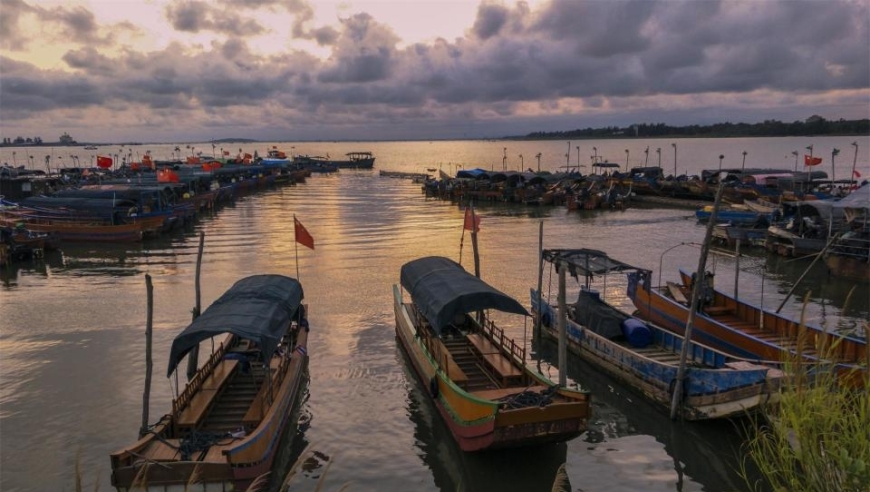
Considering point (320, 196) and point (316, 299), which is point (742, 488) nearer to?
point (316, 299)

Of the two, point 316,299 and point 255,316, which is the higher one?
point 255,316

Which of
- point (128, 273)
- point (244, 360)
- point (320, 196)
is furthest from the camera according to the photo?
point (320, 196)

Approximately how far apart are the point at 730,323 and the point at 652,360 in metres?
5.04

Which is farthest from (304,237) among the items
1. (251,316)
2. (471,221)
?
(251,316)

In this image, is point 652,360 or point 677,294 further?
point 677,294

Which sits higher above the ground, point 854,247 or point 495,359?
point 854,247

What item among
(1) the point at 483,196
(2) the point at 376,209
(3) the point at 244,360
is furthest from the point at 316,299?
(1) the point at 483,196

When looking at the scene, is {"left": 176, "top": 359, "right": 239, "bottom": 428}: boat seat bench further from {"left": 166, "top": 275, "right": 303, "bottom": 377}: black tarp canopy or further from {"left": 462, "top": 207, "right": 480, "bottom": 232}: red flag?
{"left": 462, "top": 207, "right": 480, "bottom": 232}: red flag

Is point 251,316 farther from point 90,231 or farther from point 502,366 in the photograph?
point 90,231

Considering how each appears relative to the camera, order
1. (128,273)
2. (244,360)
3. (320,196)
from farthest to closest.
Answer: (320,196) → (128,273) → (244,360)

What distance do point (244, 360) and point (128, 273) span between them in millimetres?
18672

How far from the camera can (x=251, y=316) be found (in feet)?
38.4

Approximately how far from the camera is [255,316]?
11.8 metres

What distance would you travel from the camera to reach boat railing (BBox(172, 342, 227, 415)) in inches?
445
